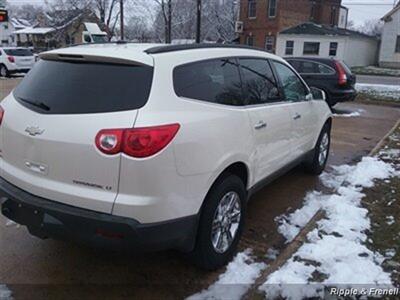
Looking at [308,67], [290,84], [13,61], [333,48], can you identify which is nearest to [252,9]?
[333,48]

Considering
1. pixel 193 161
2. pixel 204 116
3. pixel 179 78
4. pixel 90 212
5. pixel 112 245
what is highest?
pixel 179 78

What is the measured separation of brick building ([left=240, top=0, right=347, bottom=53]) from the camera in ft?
119

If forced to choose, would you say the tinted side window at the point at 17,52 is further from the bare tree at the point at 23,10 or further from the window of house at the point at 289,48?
the bare tree at the point at 23,10

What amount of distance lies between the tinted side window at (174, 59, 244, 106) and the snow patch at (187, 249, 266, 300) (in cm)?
136

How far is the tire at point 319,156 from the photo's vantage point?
5.84 meters

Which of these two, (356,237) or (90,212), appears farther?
(356,237)

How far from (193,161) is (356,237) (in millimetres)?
1962

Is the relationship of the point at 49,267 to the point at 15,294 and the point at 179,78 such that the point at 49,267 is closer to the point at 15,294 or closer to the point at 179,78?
the point at 15,294

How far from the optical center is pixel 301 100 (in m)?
4.96

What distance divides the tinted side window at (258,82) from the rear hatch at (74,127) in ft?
4.19

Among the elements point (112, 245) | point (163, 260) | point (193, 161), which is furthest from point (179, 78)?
point (163, 260)

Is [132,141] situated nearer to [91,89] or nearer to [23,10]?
[91,89]

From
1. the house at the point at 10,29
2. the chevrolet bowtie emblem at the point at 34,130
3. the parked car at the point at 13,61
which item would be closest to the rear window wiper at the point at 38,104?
the chevrolet bowtie emblem at the point at 34,130

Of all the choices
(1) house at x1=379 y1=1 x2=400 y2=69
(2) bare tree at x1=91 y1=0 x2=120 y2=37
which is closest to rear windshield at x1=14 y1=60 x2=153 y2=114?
(1) house at x1=379 y1=1 x2=400 y2=69
